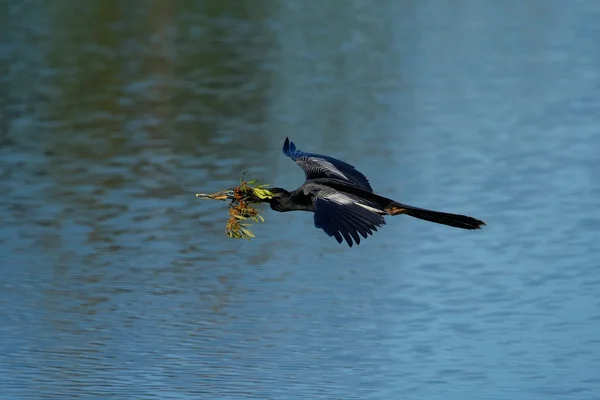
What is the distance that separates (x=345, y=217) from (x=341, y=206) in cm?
21

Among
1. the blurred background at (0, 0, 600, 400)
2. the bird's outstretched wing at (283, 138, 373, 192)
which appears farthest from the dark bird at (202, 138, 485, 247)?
the blurred background at (0, 0, 600, 400)

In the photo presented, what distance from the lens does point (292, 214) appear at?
17.2 meters

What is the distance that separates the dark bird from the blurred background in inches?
112

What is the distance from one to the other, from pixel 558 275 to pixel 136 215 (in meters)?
4.98

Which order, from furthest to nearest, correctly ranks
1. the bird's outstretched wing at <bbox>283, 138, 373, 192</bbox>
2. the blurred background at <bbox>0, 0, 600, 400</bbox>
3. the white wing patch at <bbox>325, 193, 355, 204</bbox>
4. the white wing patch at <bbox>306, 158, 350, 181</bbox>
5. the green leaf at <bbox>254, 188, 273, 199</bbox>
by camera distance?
the blurred background at <bbox>0, 0, 600, 400</bbox>, the white wing patch at <bbox>306, 158, 350, 181</bbox>, the bird's outstretched wing at <bbox>283, 138, 373, 192</bbox>, the green leaf at <bbox>254, 188, 273, 199</bbox>, the white wing patch at <bbox>325, 193, 355, 204</bbox>

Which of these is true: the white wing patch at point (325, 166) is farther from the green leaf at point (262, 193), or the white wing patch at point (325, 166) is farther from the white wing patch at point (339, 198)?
the white wing patch at point (339, 198)

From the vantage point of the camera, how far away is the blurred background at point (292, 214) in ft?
42.4

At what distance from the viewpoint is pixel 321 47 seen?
2752 centimetres

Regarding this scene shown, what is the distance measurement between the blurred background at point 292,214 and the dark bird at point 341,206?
2853 mm

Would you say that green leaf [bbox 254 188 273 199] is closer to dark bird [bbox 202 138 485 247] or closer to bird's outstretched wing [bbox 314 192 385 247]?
dark bird [bbox 202 138 485 247]

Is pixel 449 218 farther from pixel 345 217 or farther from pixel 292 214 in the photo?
pixel 292 214

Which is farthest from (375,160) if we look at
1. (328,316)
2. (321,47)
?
(321,47)

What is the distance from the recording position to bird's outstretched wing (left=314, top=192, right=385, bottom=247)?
873cm

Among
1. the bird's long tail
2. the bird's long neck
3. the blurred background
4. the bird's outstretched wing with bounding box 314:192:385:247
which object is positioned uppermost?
the blurred background
